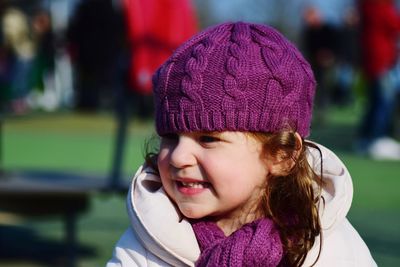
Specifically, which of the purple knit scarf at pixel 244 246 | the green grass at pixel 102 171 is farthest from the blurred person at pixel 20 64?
the purple knit scarf at pixel 244 246

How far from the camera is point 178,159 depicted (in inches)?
87.8

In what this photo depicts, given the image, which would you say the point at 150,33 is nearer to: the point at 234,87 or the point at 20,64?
the point at 234,87

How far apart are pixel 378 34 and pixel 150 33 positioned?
17.1ft

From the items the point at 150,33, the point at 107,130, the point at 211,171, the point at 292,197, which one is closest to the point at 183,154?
the point at 211,171

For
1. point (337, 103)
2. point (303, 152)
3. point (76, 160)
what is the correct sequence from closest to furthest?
1. point (303, 152)
2. point (76, 160)
3. point (337, 103)

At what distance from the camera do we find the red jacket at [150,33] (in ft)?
15.6

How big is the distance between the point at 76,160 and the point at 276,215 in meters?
7.72

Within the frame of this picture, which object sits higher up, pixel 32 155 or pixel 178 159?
pixel 178 159

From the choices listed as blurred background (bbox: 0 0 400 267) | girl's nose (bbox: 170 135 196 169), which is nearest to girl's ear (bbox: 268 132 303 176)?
girl's nose (bbox: 170 135 196 169)

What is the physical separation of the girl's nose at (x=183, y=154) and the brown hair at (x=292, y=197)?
160 mm

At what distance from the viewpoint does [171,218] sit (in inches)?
89.9

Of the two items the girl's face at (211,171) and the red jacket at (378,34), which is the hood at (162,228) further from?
the red jacket at (378,34)

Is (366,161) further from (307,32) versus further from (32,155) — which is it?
(307,32)

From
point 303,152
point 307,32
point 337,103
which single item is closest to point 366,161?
point 303,152
